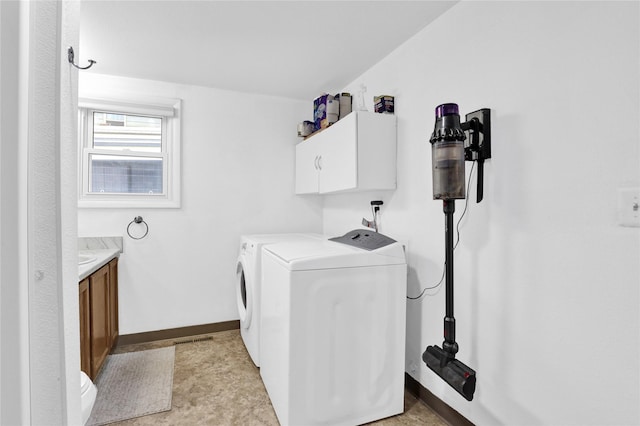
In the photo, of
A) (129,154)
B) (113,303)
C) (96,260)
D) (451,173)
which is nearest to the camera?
(451,173)

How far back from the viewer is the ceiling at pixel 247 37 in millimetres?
1754

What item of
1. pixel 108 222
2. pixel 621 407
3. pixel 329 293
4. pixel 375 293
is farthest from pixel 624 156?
pixel 108 222

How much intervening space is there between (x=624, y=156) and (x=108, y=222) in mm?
3144

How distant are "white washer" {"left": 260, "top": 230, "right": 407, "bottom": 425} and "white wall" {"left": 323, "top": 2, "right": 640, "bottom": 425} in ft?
0.94

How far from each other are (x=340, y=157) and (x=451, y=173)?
38.0 inches

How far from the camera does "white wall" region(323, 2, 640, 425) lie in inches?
42.2

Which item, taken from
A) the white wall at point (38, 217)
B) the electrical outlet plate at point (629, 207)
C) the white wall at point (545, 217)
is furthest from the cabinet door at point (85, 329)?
the electrical outlet plate at point (629, 207)

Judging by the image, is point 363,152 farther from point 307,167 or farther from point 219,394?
point 219,394

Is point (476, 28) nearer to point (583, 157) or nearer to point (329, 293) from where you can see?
point (583, 157)

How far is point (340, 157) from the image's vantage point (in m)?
2.23

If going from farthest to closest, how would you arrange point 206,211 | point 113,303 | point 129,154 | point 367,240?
point 206,211
point 129,154
point 113,303
point 367,240

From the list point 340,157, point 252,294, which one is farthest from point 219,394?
point 340,157

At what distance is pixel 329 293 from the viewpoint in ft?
5.34

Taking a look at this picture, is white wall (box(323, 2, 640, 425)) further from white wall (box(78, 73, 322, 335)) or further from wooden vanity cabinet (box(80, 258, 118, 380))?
wooden vanity cabinet (box(80, 258, 118, 380))
